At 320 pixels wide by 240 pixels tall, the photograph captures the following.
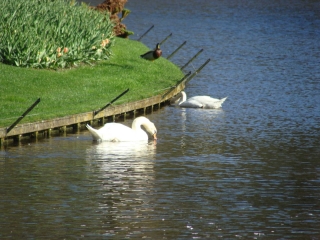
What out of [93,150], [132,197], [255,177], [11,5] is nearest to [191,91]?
[11,5]

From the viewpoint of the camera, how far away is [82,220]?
17.0 meters

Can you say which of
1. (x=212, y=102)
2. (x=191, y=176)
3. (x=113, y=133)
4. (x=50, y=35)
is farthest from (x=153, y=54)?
(x=191, y=176)

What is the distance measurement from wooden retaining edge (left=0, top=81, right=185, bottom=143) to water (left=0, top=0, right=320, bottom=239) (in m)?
0.45

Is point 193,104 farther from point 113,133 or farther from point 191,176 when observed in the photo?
point 191,176

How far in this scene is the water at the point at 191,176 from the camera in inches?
660

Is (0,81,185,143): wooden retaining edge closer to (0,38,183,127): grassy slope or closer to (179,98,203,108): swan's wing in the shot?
(0,38,183,127): grassy slope

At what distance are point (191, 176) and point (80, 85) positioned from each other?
13.5 m

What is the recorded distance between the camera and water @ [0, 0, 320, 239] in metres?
16.8

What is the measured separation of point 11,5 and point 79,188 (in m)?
20.5

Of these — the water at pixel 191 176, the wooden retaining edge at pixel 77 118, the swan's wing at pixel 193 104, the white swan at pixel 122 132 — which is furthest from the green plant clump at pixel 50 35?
the white swan at pixel 122 132

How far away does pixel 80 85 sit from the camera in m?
34.2

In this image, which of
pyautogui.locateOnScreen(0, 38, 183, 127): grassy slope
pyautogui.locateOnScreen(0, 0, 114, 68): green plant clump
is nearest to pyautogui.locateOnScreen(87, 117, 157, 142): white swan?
pyautogui.locateOnScreen(0, 38, 183, 127): grassy slope

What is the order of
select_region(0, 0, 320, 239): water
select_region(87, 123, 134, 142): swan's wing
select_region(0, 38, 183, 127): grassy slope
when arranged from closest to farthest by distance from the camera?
select_region(0, 0, 320, 239): water, select_region(87, 123, 134, 142): swan's wing, select_region(0, 38, 183, 127): grassy slope

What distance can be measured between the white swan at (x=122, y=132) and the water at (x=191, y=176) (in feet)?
1.22
